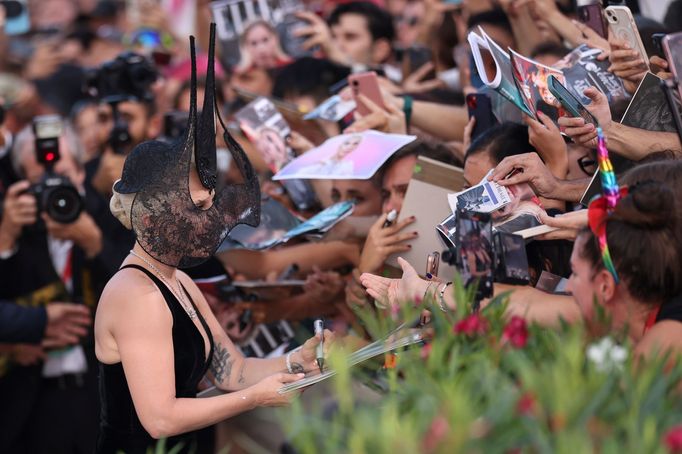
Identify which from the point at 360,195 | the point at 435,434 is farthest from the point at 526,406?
the point at 360,195

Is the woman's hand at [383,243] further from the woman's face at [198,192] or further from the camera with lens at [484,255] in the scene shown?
the camera with lens at [484,255]

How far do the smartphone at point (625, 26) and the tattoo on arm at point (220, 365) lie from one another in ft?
5.33

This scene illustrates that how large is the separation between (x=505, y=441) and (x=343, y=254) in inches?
110

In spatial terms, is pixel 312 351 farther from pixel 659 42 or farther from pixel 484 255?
pixel 659 42

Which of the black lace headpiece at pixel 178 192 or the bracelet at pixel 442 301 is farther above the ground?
the black lace headpiece at pixel 178 192

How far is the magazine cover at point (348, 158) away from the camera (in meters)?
4.17

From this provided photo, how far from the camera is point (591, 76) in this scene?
12.6ft

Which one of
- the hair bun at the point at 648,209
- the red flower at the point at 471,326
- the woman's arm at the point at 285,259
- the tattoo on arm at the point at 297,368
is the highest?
the hair bun at the point at 648,209

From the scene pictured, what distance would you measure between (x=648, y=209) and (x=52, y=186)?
337 cm

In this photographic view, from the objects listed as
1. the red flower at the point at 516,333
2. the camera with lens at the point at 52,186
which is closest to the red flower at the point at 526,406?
the red flower at the point at 516,333

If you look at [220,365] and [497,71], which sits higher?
[497,71]

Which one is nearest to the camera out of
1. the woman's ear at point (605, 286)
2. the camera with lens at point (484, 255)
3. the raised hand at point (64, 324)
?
the woman's ear at point (605, 286)

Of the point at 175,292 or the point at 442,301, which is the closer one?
the point at 442,301

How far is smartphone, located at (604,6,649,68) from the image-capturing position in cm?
370
